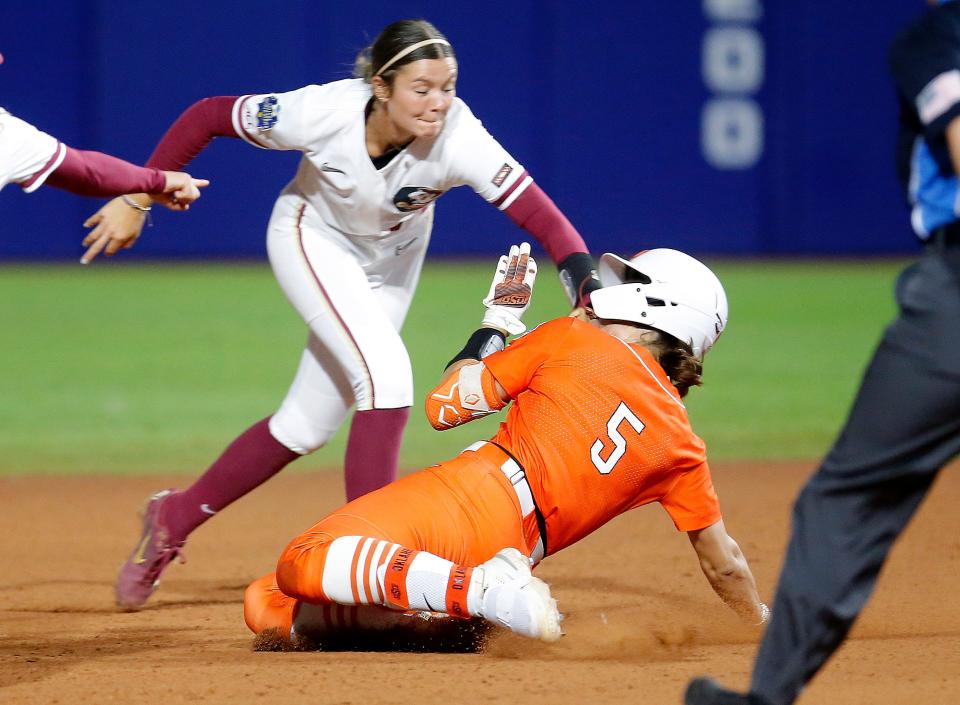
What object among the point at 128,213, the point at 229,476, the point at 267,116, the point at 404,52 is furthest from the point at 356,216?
the point at 229,476

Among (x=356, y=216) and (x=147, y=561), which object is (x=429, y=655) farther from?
(x=356, y=216)

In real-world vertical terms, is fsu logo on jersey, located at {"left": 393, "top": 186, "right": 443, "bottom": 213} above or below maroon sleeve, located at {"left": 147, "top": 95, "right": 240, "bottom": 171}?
below

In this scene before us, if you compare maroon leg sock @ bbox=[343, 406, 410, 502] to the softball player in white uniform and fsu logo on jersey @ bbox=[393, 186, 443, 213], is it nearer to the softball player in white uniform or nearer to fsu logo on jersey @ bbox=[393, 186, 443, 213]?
the softball player in white uniform

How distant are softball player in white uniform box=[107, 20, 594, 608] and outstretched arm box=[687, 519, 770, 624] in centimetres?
82

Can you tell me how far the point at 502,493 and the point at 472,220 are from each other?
12221 millimetres

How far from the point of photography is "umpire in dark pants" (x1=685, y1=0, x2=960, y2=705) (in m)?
2.36

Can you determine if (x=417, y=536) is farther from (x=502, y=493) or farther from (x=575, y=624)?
(x=575, y=624)

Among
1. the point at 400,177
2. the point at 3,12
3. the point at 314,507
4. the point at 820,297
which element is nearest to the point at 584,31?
the point at 820,297

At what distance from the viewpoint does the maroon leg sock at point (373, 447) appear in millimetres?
4082

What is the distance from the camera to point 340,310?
13.7ft

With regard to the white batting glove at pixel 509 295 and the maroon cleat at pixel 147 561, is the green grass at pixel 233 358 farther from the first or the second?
the white batting glove at pixel 509 295

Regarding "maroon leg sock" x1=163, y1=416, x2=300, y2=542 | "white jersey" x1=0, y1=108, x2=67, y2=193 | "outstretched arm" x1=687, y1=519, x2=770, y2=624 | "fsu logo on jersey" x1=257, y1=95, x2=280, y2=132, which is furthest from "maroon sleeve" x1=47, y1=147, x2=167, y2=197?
"outstretched arm" x1=687, y1=519, x2=770, y2=624

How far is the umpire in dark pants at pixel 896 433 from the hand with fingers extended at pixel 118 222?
2357 mm

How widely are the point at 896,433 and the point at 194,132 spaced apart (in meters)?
2.63
